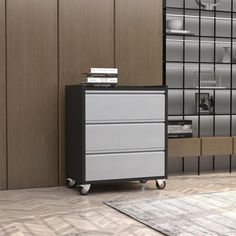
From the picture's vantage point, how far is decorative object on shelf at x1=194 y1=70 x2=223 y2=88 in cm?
636

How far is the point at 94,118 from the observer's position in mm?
4945

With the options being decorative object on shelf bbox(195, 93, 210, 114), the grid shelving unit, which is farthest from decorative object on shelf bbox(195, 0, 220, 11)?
decorative object on shelf bbox(195, 93, 210, 114)

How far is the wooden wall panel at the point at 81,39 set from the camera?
5.38 metres

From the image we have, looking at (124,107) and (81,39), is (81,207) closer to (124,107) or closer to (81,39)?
(124,107)

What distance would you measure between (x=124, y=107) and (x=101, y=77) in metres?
0.39

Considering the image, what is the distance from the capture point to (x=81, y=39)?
214 inches

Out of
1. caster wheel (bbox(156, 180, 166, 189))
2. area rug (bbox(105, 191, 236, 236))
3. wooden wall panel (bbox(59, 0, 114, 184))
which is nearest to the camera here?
area rug (bbox(105, 191, 236, 236))

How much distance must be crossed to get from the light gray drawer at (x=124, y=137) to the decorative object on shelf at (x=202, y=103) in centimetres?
129

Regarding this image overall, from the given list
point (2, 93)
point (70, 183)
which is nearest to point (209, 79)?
point (70, 183)

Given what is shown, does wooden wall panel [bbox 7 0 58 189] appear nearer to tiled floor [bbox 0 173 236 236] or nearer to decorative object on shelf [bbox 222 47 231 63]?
tiled floor [bbox 0 173 236 236]

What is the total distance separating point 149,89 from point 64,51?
3.28 ft

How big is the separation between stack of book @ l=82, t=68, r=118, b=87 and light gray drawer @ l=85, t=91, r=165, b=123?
0.21 m

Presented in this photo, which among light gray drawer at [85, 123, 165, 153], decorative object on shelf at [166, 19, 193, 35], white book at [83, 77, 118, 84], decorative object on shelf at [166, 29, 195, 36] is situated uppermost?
decorative object on shelf at [166, 19, 193, 35]

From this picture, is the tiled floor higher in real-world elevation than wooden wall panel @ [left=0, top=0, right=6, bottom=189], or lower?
lower
